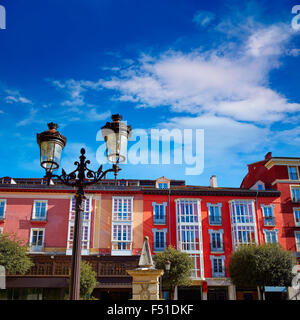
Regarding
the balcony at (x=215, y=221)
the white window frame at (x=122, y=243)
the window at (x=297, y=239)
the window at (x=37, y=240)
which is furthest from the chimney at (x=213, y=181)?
the window at (x=37, y=240)

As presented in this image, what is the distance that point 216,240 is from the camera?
3441 centimetres

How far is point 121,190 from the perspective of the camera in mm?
35469

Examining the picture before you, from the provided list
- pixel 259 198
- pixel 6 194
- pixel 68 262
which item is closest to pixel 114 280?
pixel 68 262

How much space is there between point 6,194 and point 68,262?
9680 millimetres

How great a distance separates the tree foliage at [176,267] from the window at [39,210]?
11716 millimetres

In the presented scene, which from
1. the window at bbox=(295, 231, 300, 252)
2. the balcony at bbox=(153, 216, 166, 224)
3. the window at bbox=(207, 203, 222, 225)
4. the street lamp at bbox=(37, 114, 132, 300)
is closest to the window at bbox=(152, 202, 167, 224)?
the balcony at bbox=(153, 216, 166, 224)

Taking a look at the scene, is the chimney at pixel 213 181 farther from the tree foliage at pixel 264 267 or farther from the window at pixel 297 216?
the tree foliage at pixel 264 267

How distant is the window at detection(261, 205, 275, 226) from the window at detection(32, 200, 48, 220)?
21.9 meters

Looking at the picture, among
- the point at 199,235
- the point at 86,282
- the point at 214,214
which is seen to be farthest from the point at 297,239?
the point at 86,282

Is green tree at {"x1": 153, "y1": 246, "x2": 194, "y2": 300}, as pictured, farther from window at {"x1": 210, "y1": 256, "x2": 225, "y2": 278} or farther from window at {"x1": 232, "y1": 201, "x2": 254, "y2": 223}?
window at {"x1": 232, "y1": 201, "x2": 254, "y2": 223}

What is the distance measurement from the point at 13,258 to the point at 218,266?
1852cm

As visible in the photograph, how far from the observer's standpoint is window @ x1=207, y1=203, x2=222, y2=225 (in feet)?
115

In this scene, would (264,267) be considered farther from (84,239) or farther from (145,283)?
(145,283)
